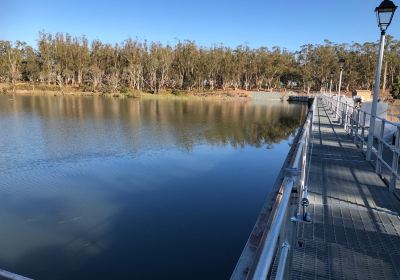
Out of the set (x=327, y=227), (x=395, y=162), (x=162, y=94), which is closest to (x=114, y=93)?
(x=162, y=94)

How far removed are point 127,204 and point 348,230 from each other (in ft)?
22.8

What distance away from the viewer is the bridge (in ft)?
8.06

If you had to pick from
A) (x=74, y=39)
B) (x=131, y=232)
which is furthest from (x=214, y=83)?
(x=131, y=232)

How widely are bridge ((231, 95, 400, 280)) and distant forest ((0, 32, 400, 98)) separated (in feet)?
223

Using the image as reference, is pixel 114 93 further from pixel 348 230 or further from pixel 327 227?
pixel 348 230

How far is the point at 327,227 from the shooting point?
15.0 feet

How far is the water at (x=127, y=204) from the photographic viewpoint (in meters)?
7.00

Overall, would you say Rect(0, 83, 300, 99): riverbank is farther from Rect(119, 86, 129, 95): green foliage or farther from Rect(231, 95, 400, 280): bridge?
Rect(231, 95, 400, 280): bridge

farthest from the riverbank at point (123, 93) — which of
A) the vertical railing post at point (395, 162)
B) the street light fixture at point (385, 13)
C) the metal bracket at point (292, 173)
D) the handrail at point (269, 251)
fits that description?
the handrail at point (269, 251)

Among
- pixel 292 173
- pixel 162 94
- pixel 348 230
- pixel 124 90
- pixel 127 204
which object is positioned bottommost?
pixel 127 204

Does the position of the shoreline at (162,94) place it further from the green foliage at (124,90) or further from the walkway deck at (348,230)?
the walkway deck at (348,230)

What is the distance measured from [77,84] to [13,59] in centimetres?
1436

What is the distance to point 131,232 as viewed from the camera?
8.31 meters

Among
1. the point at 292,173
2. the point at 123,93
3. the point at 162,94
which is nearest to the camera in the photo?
the point at 292,173
